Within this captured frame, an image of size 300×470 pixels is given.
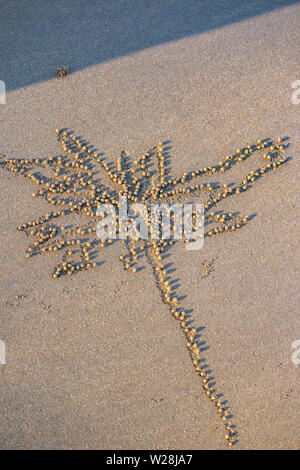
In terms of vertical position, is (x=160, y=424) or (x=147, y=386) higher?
(x=147, y=386)

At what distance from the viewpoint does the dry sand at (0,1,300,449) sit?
3217mm

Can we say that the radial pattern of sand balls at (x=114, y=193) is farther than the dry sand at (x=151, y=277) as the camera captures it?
Yes

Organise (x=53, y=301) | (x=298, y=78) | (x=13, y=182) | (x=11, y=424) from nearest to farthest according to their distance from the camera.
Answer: (x=11, y=424) → (x=53, y=301) → (x=13, y=182) → (x=298, y=78)

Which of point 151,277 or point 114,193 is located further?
point 114,193

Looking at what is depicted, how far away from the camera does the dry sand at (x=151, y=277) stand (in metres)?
3.22

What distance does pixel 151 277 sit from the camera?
3457 millimetres

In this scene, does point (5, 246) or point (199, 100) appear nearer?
point (5, 246)

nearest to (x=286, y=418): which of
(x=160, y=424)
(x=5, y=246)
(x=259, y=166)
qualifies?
(x=160, y=424)

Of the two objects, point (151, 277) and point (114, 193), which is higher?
point (114, 193)

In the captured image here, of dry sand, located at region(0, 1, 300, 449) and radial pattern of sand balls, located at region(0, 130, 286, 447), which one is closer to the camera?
dry sand, located at region(0, 1, 300, 449)

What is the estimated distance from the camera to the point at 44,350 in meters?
3.30
